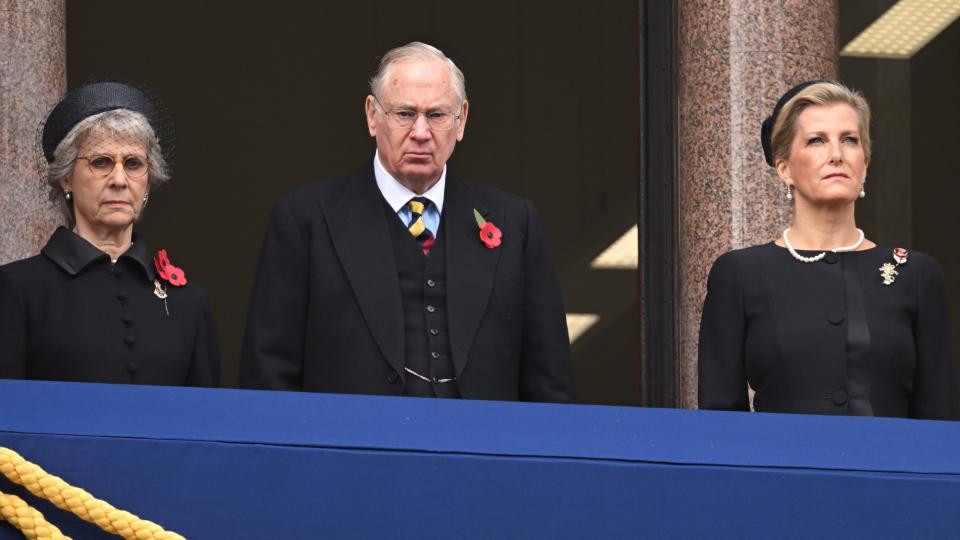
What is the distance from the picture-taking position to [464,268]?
4.27 m

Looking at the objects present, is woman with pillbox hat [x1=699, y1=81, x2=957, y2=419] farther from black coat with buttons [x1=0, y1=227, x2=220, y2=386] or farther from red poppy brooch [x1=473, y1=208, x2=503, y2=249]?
black coat with buttons [x1=0, y1=227, x2=220, y2=386]

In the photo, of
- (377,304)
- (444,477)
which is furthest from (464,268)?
(444,477)

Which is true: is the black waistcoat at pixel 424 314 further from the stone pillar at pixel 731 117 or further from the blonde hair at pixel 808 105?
the stone pillar at pixel 731 117

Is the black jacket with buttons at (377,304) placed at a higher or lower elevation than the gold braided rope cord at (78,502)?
higher

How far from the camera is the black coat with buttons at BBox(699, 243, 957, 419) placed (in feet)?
13.4

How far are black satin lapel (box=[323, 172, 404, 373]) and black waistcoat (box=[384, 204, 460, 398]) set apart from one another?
31mm

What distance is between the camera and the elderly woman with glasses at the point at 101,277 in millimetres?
4125

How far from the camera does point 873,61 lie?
11.4 meters

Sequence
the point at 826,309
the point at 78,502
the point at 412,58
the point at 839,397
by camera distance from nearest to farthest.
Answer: the point at 78,502 < the point at 839,397 < the point at 826,309 < the point at 412,58

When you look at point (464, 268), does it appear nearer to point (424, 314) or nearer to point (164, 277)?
point (424, 314)

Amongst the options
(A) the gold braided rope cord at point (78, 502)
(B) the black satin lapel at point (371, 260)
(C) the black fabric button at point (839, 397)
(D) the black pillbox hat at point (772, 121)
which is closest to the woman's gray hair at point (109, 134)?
(B) the black satin lapel at point (371, 260)

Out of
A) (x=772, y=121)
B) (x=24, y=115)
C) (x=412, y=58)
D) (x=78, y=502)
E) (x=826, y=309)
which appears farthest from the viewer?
(x=24, y=115)

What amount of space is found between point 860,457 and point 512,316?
135 centimetres

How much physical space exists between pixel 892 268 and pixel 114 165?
1.87 metres
